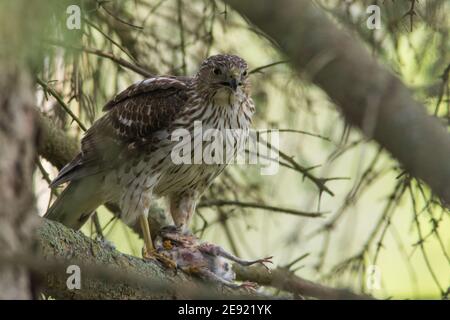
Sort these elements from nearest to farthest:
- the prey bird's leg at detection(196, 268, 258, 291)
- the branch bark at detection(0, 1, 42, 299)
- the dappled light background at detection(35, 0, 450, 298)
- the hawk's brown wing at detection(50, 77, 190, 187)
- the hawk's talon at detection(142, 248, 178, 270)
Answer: the branch bark at detection(0, 1, 42, 299) < the dappled light background at detection(35, 0, 450, 298) < the prey bird's leg at detection(196, 268, 258, 291) < the hawk's talon at detection(142, 248, 178, 270) < the hawk's brown wing at detection(50, 77, 190, 187)

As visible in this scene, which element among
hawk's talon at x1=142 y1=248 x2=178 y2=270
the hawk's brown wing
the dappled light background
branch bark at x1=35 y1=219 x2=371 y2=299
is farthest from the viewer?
the hawk's brown wing

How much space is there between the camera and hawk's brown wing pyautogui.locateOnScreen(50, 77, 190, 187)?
18.3 ft

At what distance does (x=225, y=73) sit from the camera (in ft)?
17.9

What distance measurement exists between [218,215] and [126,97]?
993mm

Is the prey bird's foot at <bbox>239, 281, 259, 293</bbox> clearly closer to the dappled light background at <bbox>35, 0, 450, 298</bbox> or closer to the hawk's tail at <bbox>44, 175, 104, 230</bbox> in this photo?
the dappled light background at <bbox>35, 0, 450, 298</bbox>

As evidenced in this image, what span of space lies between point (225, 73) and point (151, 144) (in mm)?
653

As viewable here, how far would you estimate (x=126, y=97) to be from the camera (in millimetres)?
5773

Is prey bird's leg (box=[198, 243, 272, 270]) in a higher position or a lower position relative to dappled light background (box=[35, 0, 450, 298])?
lower

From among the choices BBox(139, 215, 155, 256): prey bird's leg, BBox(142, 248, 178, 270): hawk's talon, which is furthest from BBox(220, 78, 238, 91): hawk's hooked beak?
BBox(142, 248, 178, 270): hawk's talon

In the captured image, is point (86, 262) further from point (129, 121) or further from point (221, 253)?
point (129, 121)

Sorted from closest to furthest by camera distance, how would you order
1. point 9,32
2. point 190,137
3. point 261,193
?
point 9,32, point 190,137, point 261,193

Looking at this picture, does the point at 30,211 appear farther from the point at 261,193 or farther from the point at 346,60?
the point at 261,193

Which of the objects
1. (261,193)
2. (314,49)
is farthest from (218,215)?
(314,49)

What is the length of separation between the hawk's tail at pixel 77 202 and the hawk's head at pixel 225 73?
3.23ft
